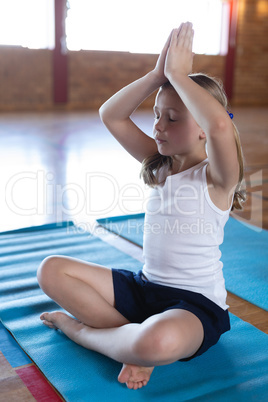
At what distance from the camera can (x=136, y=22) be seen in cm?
738

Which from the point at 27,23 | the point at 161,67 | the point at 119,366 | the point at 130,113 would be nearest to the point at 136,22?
the point at 27,23

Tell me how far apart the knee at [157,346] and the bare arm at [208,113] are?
0.34 metres

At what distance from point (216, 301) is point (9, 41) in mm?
6266

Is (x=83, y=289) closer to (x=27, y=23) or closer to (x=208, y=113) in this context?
(x=208, y=113)

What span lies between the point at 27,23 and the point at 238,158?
6.21 metres

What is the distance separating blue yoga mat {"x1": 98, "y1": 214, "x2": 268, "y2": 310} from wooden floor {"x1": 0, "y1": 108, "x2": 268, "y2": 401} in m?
0.06

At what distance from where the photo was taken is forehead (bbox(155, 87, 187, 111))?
3.61 feet

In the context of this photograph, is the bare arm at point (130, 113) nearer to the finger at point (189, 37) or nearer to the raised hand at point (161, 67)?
the raised hand at point (161, 67)

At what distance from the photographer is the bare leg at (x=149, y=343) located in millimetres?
969

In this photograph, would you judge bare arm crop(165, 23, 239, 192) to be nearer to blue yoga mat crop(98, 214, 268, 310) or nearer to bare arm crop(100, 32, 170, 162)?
bare arm crop(100, 32, 170, 162)

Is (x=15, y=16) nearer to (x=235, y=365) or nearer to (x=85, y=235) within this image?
(x=85, y=235)

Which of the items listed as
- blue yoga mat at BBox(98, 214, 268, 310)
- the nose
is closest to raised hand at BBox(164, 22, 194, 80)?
the nose

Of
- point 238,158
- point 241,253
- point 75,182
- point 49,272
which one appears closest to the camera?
point 238,158

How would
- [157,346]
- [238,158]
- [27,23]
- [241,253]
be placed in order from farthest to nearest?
[27,23]
[241,253]
[238,158]
[157,346]
